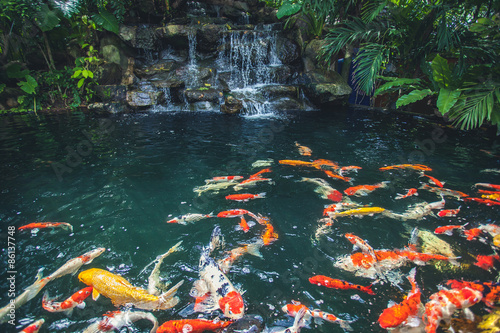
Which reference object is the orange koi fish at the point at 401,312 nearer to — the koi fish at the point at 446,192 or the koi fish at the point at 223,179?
the koi fish at the point at 446,192

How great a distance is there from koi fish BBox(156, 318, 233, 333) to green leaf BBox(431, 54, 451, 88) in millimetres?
6473

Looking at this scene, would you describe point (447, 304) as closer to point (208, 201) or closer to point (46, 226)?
point (208, 201)

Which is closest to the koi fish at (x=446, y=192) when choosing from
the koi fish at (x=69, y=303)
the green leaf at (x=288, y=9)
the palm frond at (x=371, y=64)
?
the palm frond at (x=371, y=64)

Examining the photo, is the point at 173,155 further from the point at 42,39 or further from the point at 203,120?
the point at 42,39

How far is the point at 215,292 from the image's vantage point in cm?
214

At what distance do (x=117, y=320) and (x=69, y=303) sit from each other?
491 mm

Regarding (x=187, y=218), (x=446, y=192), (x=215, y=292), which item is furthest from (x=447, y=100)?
(x=215, y=292)

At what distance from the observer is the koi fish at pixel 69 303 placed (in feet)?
6.89

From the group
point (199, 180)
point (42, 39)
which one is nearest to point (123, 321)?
point (199, 180)

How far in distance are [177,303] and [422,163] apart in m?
5.27

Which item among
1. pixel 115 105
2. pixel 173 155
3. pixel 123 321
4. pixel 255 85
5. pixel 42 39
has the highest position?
pixel 42 39

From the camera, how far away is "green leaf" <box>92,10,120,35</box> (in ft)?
35.0

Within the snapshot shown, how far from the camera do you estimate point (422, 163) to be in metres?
5.12

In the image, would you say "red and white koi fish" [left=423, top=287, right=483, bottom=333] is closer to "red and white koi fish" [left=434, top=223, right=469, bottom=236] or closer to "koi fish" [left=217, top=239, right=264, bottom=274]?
"red and white koi fish" [left=434, top=223, right=469, bottom=236]
